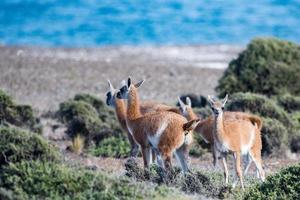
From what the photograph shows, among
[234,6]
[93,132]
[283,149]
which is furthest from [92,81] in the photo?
[234,6]

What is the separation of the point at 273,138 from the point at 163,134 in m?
6.03

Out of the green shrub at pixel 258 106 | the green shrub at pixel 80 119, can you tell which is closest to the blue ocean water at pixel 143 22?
the green shrub at pixel 80 119

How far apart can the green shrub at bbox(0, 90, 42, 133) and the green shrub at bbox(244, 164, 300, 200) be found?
862cm

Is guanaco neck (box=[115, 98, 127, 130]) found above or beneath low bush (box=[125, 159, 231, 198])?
above

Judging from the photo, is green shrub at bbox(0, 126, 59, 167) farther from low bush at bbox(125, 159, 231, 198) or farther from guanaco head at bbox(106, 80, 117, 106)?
guanaco head at bbox(106, 80, 117, 106)

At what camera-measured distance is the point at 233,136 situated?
15789 mm

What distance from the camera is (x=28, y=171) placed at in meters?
12.2

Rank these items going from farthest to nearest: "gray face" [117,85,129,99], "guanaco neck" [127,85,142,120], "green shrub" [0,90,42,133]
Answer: "green shrub" [0,90,42,133] < "gray face" [117,85,129,99] < "guanaco neck" [127,85,142,120]

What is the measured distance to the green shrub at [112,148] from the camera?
65.2 feet

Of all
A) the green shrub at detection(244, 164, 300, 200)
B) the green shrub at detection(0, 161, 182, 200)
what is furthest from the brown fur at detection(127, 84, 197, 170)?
the green shrub at detection(0, 161, 182, 200)

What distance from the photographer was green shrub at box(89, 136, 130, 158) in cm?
1986

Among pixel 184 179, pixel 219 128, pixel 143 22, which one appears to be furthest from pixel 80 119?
pixel 143 22

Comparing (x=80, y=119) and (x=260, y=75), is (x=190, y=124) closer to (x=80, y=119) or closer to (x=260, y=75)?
(x=80, y=119)

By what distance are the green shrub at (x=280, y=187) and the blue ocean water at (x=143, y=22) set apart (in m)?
30.5
